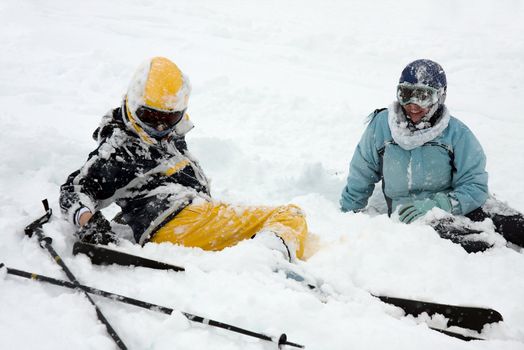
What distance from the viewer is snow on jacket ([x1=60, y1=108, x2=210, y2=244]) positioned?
3125 mm

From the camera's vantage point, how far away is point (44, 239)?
107 inches

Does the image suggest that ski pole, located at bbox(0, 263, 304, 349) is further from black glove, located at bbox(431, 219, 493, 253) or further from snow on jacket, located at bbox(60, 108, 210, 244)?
black glove, located at bbox(431, 219, 493, 253)

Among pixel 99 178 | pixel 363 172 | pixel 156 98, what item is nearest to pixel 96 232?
pixel 99 178

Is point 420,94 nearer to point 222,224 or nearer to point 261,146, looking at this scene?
point 222,224

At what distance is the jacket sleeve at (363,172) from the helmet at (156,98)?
5.54 ft

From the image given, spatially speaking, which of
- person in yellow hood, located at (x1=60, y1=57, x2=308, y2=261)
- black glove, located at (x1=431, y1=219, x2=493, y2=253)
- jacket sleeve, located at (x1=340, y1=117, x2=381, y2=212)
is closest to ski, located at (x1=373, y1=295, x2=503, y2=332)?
person in yellow hood, located at (x1=60, y1=57, x2=308, y2=261)

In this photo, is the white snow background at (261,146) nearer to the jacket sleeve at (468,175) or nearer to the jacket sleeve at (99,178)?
the jacket sleeve at (99,178)

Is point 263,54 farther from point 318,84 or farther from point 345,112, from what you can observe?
point 345,112

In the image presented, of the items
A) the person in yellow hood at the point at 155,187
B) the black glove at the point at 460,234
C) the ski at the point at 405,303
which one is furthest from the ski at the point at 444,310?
the black glove at the point at 460,234

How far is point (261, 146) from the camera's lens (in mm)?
6391

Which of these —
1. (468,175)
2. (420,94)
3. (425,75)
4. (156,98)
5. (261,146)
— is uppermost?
(425,75)

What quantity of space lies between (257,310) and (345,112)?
5.36 m

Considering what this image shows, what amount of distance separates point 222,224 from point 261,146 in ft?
10.6

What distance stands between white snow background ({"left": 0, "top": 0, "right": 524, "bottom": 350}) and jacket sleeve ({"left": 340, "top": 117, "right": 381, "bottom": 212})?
0.96 ft
